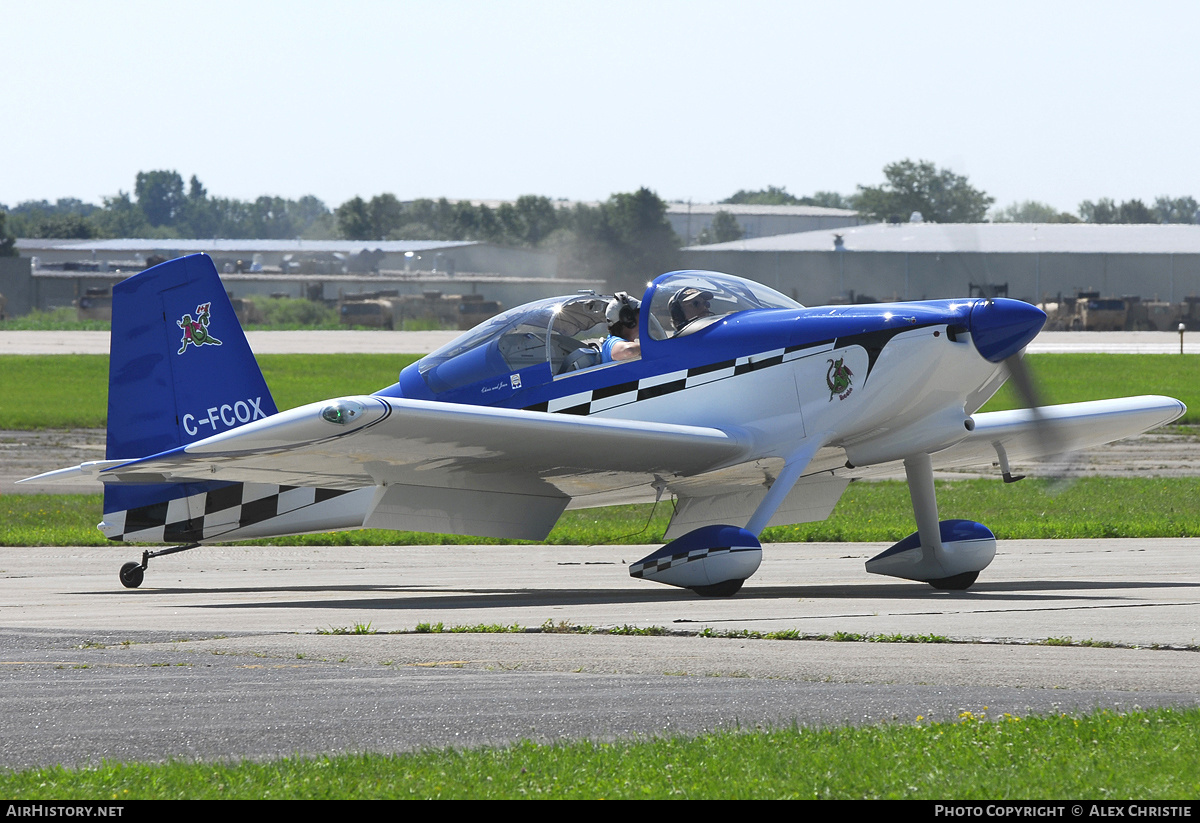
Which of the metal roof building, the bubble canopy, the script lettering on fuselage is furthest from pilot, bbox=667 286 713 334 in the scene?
the metal roof building

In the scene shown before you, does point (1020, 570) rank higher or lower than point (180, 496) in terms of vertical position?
lower

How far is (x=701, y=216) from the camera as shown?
189375 mm

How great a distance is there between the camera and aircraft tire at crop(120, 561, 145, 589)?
12555 millimetres

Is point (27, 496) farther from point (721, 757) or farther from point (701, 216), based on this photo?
point (701, 216)

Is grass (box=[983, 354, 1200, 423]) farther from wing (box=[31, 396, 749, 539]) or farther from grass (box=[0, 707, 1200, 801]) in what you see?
grass (box=[0, 707, 1200, 801])

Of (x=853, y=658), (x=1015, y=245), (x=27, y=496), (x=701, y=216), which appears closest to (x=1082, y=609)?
(x=853, y=658)

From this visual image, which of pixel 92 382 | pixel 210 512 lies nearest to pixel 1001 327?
pixel 210 512

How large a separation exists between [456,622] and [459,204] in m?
145

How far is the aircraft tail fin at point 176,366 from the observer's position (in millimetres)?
12094

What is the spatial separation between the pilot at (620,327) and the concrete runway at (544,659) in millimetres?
1993

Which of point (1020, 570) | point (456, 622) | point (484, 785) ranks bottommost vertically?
point (1020, 570)

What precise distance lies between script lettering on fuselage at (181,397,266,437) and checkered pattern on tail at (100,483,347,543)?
1.75 feet

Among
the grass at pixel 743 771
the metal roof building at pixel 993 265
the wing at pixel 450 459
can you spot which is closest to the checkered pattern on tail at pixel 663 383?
the wing at pixel 450 459

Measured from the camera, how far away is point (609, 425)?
406 inches
